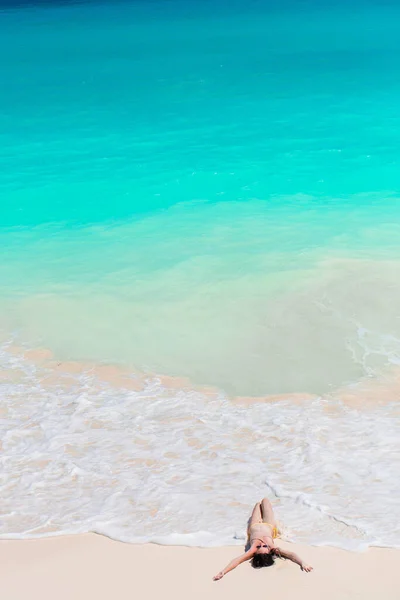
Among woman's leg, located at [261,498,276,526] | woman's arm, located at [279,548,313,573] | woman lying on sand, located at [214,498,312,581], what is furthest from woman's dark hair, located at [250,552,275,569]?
woman's leg, located at [261,498,276,526]

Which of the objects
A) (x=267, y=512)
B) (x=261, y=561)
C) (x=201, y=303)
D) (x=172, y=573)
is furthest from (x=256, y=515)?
(x=201, y=303)

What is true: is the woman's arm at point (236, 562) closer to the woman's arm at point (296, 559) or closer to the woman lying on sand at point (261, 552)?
the woman lying on sand at point (261, 552)

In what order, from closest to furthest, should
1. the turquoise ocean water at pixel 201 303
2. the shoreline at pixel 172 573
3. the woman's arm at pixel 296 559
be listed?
the shoreline at pixel 172 573, the woman's arm at pixel 296 559, the turquoise ocean water at pixel 201 303

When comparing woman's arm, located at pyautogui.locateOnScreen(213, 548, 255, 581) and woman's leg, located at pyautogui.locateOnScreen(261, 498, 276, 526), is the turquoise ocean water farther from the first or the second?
woman's arm, located at pyautogui.locateOnScreen(213, 548, 255, 581)

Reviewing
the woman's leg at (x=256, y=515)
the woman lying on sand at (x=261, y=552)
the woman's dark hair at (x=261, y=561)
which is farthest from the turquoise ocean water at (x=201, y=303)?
the woman's dark hair at (x=261, y=561)

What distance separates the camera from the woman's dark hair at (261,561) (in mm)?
5336

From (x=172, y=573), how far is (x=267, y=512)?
919 mm

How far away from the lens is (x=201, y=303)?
10.4m

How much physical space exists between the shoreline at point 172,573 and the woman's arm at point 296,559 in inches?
1.8

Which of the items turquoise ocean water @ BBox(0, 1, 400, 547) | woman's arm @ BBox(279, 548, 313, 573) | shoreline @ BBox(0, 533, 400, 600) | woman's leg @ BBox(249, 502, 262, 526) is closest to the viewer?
shoreline @ BBox(0, 533, 400, 600)

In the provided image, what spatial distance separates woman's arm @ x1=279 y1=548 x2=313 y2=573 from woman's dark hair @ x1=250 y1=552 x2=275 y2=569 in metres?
0.10

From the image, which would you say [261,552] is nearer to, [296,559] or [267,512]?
[296,559]

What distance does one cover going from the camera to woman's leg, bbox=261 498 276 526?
18.7ft

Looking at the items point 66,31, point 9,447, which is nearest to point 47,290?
point 9,447
